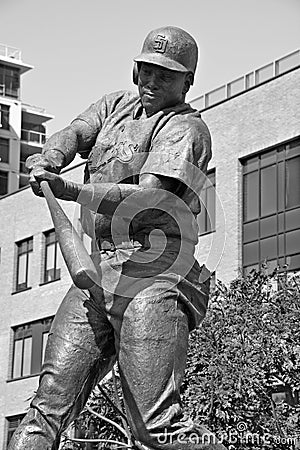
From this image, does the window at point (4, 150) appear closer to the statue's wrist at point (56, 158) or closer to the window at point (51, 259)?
the window at point (51, 259)

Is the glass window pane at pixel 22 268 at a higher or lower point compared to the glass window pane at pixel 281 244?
higher

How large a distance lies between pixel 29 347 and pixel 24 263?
4.20 metres

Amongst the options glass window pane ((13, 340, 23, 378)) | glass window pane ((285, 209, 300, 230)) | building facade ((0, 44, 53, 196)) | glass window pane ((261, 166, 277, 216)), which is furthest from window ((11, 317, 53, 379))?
building facade ((0, 44, 53, 196))

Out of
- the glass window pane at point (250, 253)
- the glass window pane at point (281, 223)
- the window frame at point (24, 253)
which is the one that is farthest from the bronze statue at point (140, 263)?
the window frame at point (24, 253)

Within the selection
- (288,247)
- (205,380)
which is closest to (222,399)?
(205,380)

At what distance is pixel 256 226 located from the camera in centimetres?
3553

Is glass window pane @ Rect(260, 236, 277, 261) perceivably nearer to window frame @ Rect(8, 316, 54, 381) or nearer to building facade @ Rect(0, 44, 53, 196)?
window frame @ Rect(8, 316, 54, 381)

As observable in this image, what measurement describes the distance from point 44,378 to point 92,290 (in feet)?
1.98

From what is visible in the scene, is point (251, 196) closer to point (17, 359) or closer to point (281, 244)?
point (281, 244)

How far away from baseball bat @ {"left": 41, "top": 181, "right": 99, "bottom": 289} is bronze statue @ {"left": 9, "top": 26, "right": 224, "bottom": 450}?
0.32 feet

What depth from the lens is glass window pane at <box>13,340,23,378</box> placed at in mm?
46594

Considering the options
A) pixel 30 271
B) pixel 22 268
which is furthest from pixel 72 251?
pixel 22 268

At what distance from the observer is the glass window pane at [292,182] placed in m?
Answer: 33.9

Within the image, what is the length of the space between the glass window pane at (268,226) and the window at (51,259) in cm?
1243
